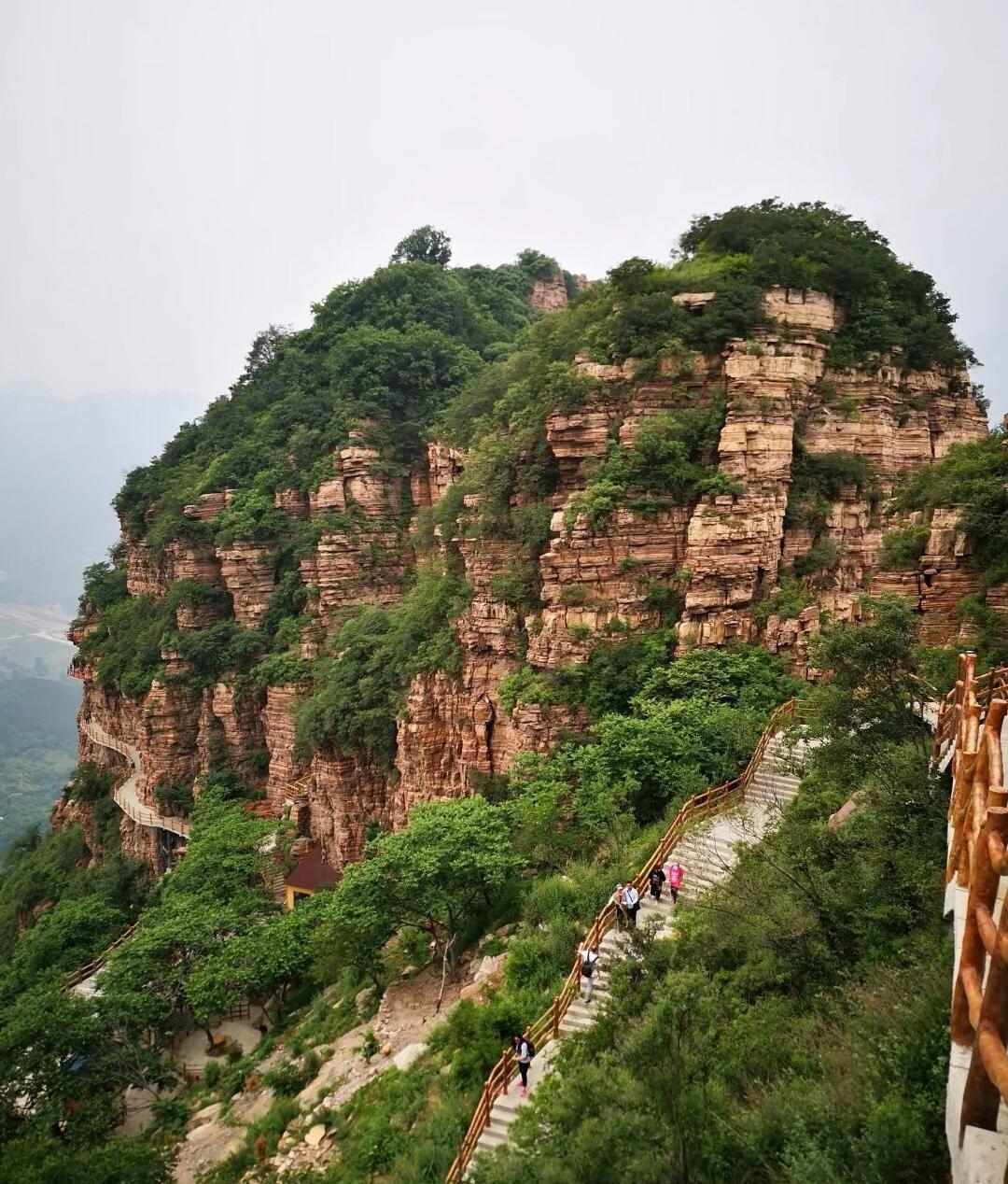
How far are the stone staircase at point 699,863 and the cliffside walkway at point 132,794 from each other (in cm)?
2798

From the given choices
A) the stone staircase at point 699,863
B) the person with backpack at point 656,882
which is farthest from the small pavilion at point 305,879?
the stone staircase at point 699,863

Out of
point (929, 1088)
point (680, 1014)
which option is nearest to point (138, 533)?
point (680, 1014)

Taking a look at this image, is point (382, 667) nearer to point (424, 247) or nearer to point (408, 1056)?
point (408, 1056)

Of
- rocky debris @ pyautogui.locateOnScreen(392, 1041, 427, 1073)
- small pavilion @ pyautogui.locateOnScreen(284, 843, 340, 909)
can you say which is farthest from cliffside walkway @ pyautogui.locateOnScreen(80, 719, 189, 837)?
rocky debris @ pyautogui.locateOnScreen(392, 1041, 427, 1073)

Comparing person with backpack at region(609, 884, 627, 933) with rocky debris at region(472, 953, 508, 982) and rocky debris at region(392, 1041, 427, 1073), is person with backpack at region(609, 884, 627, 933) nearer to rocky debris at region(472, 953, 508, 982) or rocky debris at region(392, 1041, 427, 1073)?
rocky debris at region(472, 953, 508, 982)

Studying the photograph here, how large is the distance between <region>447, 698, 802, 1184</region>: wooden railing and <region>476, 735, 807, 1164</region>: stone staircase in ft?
0.46

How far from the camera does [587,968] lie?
11.8 m

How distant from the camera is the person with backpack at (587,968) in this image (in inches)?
460

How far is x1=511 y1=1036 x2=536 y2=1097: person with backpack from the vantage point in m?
10.3

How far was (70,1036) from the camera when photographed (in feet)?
58.0

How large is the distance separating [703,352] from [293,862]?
25991 mm

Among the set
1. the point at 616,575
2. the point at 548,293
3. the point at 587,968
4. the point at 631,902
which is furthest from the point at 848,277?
the point at 548,293

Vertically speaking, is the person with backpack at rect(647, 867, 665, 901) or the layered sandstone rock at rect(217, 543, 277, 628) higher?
the layered sandstone rock at rect(217, 543, 277, 628)

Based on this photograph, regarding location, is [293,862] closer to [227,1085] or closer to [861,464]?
[227,1085]
